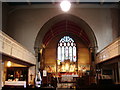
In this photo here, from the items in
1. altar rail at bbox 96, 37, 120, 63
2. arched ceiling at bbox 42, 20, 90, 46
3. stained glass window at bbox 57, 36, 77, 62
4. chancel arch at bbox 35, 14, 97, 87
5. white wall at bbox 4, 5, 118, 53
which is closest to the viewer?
altar rail at bbox 96, 37, 120, 63

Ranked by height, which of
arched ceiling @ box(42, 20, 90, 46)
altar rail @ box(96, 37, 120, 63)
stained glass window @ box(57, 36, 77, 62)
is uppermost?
arched ceiling @ box(42, 20, 90, 46)

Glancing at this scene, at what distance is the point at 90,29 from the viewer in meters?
13.4

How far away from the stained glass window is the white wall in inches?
467

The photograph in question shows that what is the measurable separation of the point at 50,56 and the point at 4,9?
13182mm

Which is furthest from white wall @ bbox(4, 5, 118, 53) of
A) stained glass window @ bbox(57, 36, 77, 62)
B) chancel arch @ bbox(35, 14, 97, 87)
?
stained glass window @ bbox(57, 36, 77, 62)

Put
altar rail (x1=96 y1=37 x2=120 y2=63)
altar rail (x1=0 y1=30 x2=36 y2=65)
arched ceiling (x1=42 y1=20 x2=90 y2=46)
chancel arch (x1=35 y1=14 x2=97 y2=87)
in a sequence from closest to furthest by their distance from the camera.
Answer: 1. altar rail (x1=0 y1=30 x2=36 y2=65)
2. altar rail (x1=96 y1=37 x2=120 y2=63)
3. arched ceiling (x1=42 y1=20 x2=90 y2=46)
4. chancel arch (x1=35 y1=14 x2=97 y2=87)

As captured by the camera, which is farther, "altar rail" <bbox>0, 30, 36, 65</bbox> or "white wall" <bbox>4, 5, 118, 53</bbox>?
"white wall" <bbox>4, 5, 118, 53</bbox>

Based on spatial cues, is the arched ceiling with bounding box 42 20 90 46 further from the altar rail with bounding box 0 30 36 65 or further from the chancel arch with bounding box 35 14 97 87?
the altar rail with bounding box 0 30 36 65

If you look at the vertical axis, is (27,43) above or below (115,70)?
above

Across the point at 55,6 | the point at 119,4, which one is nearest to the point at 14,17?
the point at 55,6

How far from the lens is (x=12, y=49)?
8898mm

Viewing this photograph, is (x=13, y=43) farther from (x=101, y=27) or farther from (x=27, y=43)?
(x=101, y=27)

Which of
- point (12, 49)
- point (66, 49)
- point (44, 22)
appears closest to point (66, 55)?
point (66, 49)

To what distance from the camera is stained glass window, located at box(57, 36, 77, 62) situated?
25109mm
